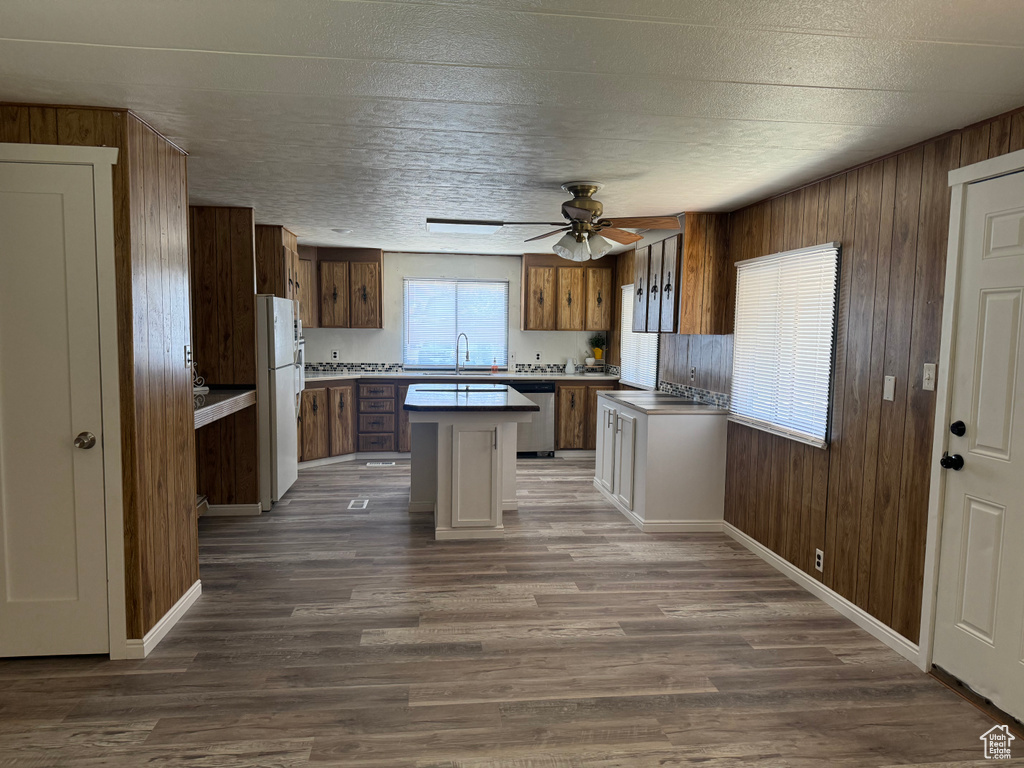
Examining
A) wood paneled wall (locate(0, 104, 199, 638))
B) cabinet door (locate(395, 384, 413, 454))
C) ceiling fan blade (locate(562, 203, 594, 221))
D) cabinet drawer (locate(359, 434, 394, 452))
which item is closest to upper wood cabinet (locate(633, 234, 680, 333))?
ceiling fan blade (locate(562, 203, 594, 221))

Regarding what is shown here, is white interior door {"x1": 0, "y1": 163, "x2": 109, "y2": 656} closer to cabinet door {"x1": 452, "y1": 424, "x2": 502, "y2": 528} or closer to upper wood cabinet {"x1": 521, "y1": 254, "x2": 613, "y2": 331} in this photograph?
cabinet door {"x1": 452, "y1": 424, "x2": 502, "y2": 528}

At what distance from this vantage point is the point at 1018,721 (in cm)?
243

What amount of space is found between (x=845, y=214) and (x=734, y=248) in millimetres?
1316

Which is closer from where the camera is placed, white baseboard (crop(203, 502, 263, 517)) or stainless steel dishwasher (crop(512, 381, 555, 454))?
white baseboard (crop(203, 502, 263, 517))

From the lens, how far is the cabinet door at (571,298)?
7652 millimetres

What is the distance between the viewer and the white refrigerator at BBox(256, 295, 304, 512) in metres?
5.02

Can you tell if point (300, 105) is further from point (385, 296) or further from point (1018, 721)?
point (385, 296)

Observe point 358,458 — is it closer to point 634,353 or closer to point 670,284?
point 634,353

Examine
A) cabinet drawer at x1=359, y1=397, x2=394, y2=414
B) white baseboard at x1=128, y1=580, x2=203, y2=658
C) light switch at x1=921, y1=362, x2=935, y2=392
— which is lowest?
white baseboard at x1=128, y1=580, x2=203, y2=658

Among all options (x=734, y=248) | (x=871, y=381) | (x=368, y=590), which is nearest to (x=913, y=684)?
(x=871, y=381)

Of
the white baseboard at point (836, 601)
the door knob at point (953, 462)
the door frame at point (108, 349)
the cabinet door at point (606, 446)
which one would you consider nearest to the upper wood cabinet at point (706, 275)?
the cabinet door at point (606, 446)

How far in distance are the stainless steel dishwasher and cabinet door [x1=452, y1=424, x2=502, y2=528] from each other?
2.73 meters

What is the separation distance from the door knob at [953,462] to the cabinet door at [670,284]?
244 cm

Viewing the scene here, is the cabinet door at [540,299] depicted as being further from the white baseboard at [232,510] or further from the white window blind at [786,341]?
the white baseboard at [232,510]
